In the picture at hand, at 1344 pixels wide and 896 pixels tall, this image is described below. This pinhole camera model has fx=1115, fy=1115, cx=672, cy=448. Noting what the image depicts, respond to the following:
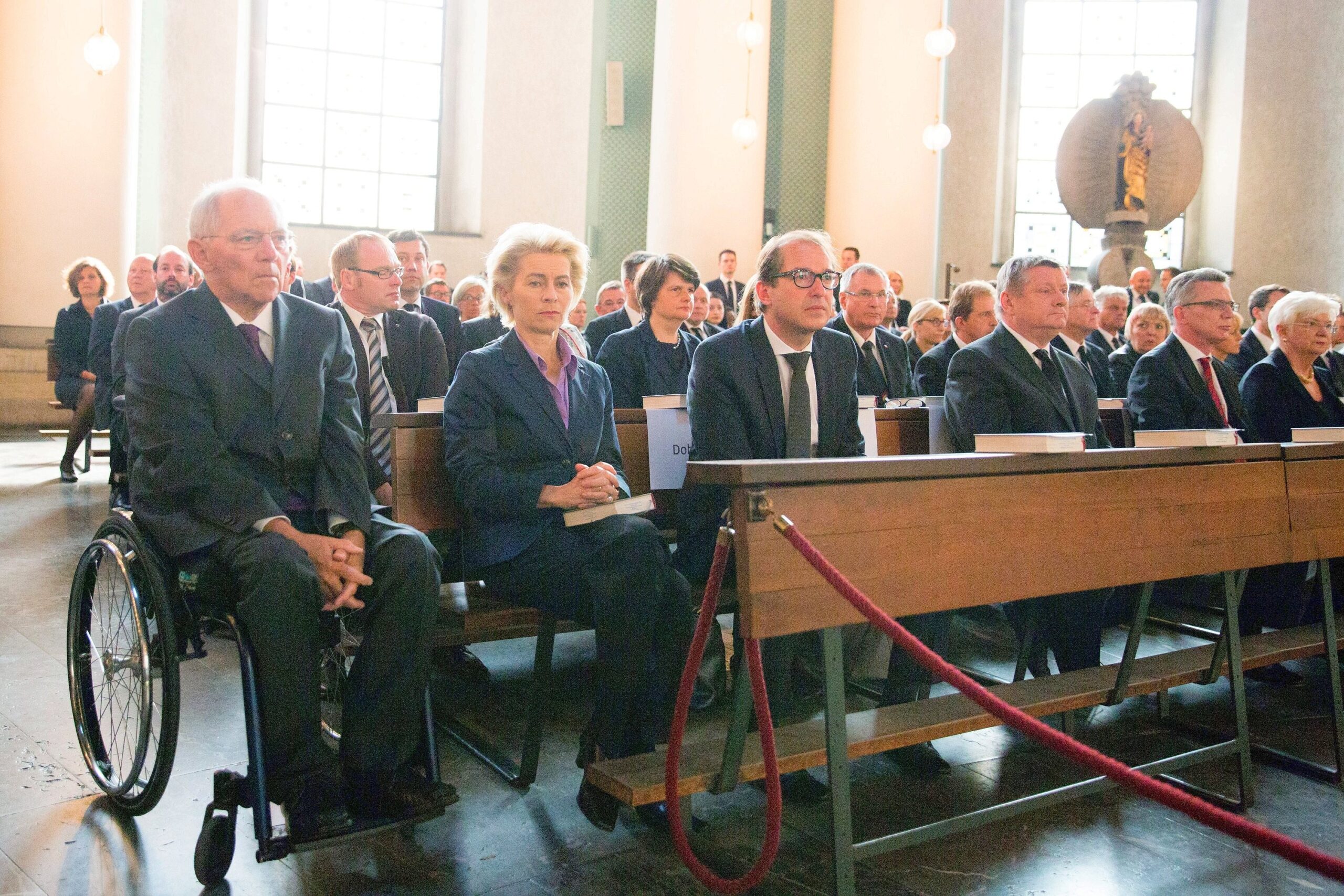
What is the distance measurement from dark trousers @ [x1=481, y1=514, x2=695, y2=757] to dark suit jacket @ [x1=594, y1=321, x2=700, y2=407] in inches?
77.8

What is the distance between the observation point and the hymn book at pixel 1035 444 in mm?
2709

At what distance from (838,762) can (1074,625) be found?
5.17ft

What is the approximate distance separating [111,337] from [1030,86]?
11298 mm

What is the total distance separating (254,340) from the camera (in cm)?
259

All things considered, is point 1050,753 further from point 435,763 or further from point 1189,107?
point 1189,107

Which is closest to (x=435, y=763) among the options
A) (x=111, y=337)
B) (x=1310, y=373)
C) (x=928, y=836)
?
(x=928, y=836)

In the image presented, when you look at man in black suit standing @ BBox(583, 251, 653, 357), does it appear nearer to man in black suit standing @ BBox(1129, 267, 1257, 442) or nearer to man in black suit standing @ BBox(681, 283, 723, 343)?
man in black suit standing @ BBox(681, 283, 723, 343)

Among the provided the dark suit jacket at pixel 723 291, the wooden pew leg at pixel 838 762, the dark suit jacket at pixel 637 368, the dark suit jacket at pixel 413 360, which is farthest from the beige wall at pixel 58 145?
the wooden pew leg at pixel 838 762

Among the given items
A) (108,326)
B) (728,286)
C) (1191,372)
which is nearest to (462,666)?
(1191,372)

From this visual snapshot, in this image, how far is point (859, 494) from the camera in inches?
85.4

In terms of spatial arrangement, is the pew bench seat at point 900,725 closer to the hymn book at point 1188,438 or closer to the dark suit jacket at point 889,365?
the hymn book at point 1188,438

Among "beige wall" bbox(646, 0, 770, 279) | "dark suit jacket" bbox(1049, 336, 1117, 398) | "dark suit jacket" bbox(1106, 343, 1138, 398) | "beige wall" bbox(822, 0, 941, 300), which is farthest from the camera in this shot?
"beige wall" bbox(822, 0, 941, 300)

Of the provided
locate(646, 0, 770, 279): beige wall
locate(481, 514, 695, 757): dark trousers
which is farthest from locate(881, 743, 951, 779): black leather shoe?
locate(646, 0, 770, 279): beige wall

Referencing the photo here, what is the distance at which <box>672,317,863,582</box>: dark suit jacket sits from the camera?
307 cm
